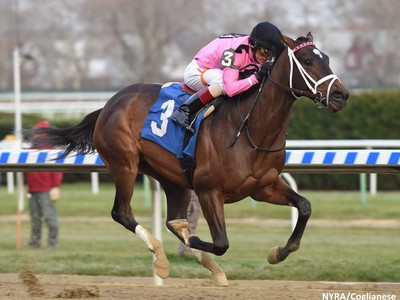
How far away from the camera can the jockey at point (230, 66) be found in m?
6.71

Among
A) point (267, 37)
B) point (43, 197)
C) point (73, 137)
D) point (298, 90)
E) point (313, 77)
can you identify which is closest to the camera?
point (313, 77)

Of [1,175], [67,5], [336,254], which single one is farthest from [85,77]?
[336,254]

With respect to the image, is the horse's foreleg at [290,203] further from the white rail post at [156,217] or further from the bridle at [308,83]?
the white rail post at [156,217]

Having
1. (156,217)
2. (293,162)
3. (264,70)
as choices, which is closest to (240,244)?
(156,217)

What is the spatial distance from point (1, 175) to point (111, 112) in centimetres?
1452

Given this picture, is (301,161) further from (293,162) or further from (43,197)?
(43,197)

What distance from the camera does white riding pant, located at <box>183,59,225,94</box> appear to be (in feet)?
22.8

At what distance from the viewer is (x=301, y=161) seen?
7.43m

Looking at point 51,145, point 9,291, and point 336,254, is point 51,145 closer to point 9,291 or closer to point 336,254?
point 9,291

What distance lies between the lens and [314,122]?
1986cm

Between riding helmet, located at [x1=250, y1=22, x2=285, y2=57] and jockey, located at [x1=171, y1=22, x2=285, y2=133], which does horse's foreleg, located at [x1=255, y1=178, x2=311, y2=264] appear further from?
riding helmet, located at [x1=250, y1=22, x2=285, y2=57]

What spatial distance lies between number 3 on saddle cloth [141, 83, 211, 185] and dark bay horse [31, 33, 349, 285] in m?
0.05

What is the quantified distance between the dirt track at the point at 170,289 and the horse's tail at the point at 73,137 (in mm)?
1026

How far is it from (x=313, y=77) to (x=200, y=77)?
3.27 feet
